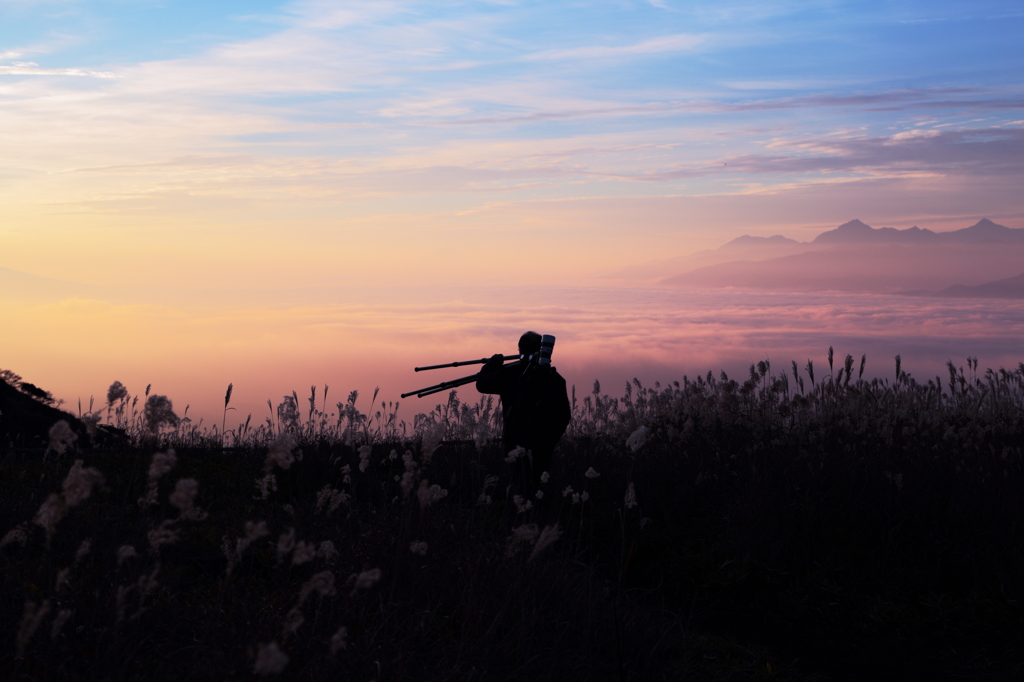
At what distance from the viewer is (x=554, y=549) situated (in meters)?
6.99

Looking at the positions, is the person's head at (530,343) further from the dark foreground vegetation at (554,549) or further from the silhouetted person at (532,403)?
the dark foreground vegetation at (554,549)

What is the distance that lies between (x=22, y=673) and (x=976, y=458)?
27.1 ft

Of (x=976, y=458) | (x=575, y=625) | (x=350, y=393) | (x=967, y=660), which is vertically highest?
(x=350, y=393)

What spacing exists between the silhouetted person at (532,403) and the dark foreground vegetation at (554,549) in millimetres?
316

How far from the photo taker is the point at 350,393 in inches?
302

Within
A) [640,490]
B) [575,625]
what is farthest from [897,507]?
[575,625]

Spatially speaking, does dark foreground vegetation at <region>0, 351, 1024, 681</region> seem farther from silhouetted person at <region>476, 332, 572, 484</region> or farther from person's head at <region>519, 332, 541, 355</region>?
person's head at <region>519, 332, 541, 355</region>

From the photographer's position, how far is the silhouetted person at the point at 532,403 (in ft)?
25.8

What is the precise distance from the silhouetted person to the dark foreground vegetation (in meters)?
0.32

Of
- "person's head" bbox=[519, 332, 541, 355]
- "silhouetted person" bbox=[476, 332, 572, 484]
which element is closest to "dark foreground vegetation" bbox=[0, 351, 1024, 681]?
"silhouetted person" bbox=[476, 332, 572, 484]

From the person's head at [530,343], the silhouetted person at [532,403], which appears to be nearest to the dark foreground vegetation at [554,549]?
the silhouetted person at [532,403]

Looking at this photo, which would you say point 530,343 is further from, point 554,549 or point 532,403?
point 554,549

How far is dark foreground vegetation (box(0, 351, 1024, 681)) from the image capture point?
392cm

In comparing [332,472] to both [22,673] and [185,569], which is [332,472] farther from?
[22,673]
